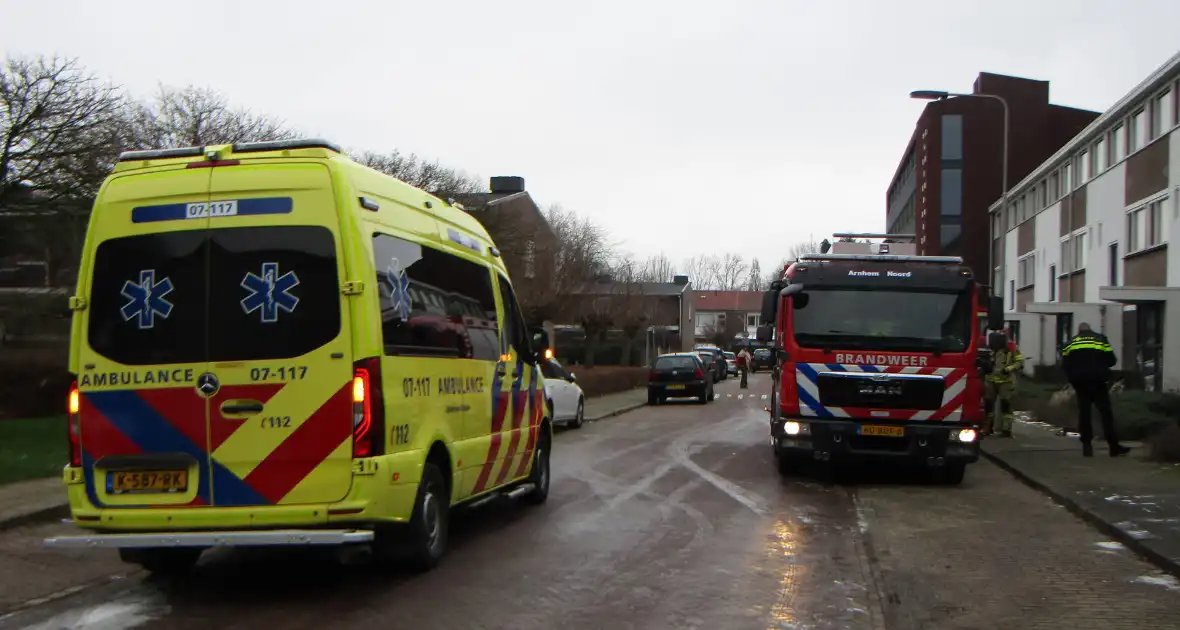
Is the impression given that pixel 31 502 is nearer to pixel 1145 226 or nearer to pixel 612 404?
pixel 612 404

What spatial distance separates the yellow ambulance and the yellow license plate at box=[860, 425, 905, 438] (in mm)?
6904

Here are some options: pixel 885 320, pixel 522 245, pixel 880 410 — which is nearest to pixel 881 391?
pixel 880 410

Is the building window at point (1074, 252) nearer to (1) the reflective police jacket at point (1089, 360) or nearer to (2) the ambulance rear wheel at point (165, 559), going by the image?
(1) the reflective police jacket at point (1089, 360)

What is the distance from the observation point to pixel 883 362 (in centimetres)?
1255

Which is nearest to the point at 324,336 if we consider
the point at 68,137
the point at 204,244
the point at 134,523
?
the point at 204,244

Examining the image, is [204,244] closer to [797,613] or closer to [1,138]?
[797,613]

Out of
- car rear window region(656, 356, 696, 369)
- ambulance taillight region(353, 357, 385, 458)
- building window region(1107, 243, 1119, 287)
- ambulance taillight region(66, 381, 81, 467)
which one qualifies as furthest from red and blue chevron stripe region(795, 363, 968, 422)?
building window region(1107, 243, 1119, 287)

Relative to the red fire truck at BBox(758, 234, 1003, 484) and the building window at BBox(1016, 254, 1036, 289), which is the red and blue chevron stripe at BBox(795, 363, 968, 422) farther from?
the building window at BBox(1016, 254, 1036, 289)

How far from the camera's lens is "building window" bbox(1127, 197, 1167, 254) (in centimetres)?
2836

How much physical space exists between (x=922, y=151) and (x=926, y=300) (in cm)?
5546

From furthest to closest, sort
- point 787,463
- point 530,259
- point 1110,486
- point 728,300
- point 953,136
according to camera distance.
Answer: point 728,300, point 953,136, point 530,259, point 787,463, point 1110,486

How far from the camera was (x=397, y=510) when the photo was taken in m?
6.93

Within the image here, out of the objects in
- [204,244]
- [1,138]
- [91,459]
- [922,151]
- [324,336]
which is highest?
[922,151]

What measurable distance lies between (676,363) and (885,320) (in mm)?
22170
